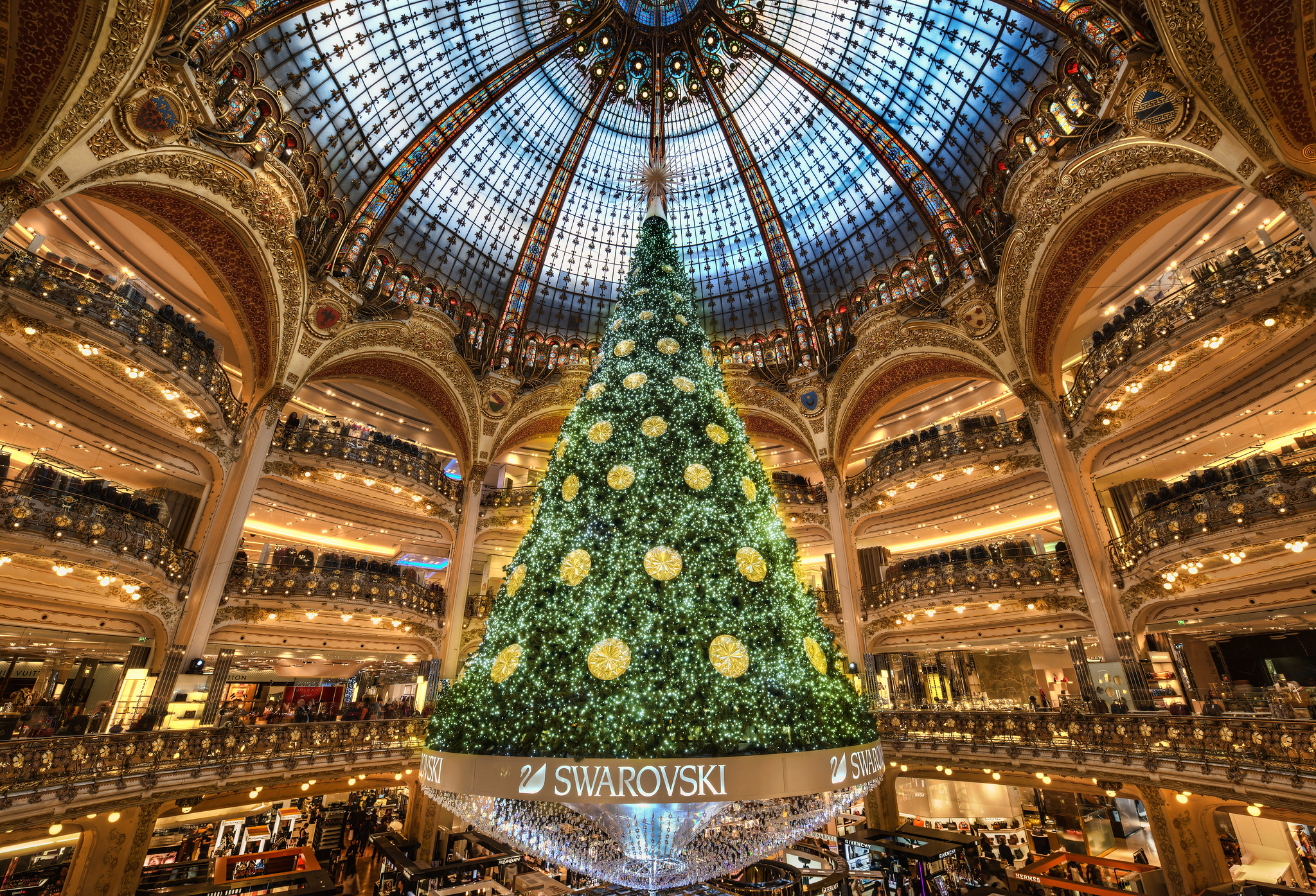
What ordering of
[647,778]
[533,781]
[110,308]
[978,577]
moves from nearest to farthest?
[647,778] < [533,781] < [110,308] < [978,577]

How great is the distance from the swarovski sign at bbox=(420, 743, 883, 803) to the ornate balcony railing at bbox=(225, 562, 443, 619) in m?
16.0

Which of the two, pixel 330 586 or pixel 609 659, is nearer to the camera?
pixel 609 659

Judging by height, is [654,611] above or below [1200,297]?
below

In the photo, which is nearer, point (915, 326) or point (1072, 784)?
point (1072, 784)

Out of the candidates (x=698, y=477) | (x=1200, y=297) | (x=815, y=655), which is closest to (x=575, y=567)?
(x=698, y=477)

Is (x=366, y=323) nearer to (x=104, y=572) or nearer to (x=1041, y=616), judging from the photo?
(x=104, y=572)

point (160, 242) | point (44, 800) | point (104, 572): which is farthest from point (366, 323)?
point (44, 800)

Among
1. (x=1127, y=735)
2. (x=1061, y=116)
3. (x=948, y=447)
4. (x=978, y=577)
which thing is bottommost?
(x=1127, y=735)

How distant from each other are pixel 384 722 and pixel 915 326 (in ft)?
71.7

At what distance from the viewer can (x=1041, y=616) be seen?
1905 centimetres

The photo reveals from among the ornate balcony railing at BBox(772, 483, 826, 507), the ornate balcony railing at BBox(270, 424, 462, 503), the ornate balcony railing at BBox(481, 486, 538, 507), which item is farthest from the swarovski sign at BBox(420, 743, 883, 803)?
the ornate balcony railing at BBox(772, 483, 826, 507)

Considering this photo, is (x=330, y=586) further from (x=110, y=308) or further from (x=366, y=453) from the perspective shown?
(x=110, y=308)

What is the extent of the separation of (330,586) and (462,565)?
5.03m

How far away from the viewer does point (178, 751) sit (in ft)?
43.1
